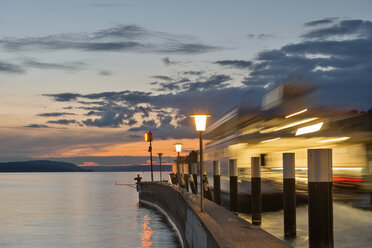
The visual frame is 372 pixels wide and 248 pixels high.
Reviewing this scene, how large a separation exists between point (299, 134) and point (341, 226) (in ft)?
11.3

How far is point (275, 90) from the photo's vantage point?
19.4 m

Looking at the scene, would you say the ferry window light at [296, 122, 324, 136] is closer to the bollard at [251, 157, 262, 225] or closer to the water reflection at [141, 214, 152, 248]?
the bollard at [251, 157, 262, 225]

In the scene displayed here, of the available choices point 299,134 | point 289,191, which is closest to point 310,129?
point 299,134

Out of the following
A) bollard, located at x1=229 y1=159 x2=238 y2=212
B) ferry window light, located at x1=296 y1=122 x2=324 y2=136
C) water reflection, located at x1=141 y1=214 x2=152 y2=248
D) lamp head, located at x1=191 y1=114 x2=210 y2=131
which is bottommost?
water reflection, located at x1=141 y1=214 x2=152 y2=248

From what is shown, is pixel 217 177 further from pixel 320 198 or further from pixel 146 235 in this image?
pixel 320 198

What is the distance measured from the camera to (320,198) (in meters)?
10.3

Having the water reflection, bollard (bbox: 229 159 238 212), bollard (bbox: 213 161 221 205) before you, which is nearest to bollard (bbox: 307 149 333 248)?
bollard (bbox: 229 159 238 212)

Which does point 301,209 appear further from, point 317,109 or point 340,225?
point 317,109

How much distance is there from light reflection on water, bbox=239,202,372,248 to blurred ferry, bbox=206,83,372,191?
142 cm

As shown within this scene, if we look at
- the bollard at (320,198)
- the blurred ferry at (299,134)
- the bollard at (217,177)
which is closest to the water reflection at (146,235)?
the bollard at (217,177)

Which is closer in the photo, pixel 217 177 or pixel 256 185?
pixel 256 185

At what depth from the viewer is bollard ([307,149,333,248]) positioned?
33.8ft

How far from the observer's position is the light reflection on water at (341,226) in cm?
1513

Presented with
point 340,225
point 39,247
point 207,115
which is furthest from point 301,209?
point 39,247
